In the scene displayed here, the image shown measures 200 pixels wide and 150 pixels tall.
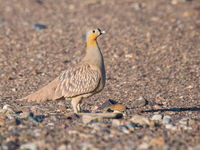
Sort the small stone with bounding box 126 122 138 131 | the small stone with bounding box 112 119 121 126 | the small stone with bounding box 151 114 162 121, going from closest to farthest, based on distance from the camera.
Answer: the small stone with bounding box 126 122 138 131
the small stone with bounding box 112 119 121 126
the small stone with bounding box 151 114 162 121

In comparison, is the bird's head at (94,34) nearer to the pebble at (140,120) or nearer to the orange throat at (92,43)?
the orange throat at (92,43)

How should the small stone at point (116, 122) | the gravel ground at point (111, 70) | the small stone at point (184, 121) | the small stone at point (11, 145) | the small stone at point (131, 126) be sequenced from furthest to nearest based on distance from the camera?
the small stone at point (184, 121)
the small stone at point (116, 122)
the small stone at point (131, 126)
the gravel ground at point (111, 70)
the small stone at point (11, 145)

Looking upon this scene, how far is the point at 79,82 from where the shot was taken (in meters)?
7.60

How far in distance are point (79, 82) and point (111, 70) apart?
4192mm

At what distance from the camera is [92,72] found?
7609mm

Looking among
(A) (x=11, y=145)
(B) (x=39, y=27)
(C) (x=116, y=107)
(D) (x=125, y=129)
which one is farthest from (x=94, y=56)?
(B) (x=39, y=27)

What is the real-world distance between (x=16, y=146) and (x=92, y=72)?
250 centimetres

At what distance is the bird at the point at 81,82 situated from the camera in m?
7.56

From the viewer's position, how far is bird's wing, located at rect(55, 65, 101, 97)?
7535 mm

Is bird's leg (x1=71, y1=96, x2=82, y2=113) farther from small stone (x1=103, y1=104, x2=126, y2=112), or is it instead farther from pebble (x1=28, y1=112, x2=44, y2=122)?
pebble (x1=28, y1=112, x2=44, y2=122)

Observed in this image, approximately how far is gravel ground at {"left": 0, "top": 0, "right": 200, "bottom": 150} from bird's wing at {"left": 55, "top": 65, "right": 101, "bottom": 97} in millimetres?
440

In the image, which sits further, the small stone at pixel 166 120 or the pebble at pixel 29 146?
the small stone at pixel 166 120

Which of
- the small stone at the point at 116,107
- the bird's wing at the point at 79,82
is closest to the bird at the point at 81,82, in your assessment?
the bird's wing at the point at 79,82

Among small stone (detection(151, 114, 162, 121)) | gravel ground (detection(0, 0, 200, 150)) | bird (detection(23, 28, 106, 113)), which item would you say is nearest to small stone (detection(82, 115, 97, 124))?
gravel ground (detection(0, 0, 200, 150))
